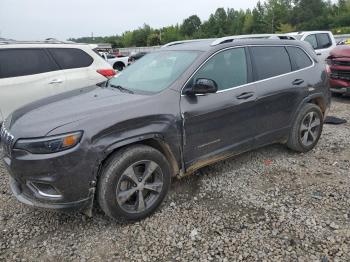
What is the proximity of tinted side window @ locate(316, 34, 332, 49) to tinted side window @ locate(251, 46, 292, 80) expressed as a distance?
8.15 meters

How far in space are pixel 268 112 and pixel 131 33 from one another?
102921 millimetres

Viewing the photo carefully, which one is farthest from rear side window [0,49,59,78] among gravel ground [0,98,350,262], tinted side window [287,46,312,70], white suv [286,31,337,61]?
white suv [286,31,337,61]

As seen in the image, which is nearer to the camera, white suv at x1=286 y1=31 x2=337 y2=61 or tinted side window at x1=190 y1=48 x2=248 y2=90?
tinted side window at x1=190 y1=48 x2=248 y2=90

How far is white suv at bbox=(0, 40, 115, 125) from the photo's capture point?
5.31 m

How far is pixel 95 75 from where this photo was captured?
6000 mm

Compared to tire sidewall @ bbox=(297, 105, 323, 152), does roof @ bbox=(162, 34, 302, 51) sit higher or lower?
higher

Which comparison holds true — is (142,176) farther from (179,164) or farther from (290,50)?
(290,50)

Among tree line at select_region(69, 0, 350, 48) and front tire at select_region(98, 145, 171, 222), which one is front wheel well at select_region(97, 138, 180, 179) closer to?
front tire at select_region(98, 145, 171, 222)

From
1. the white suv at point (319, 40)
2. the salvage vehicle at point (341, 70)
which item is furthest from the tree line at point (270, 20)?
the salvage vehicle at point (341, 70)

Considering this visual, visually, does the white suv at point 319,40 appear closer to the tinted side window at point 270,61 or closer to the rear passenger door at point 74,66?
the tinted side window at point 270,61

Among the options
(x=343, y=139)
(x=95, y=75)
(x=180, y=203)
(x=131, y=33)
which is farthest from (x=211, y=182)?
(x=131, y=33)

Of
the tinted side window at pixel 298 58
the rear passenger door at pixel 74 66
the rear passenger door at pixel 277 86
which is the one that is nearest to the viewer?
the rear passenger door at pixel 277 86

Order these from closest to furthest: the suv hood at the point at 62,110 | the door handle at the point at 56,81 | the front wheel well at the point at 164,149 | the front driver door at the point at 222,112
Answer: the suv hood at the point at 62,110 < the front wheel well at the point at 164,149 < the front driver door at the point at 222,112 < the door handle at the point at 56,81

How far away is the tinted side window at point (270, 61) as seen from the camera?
162 inches
